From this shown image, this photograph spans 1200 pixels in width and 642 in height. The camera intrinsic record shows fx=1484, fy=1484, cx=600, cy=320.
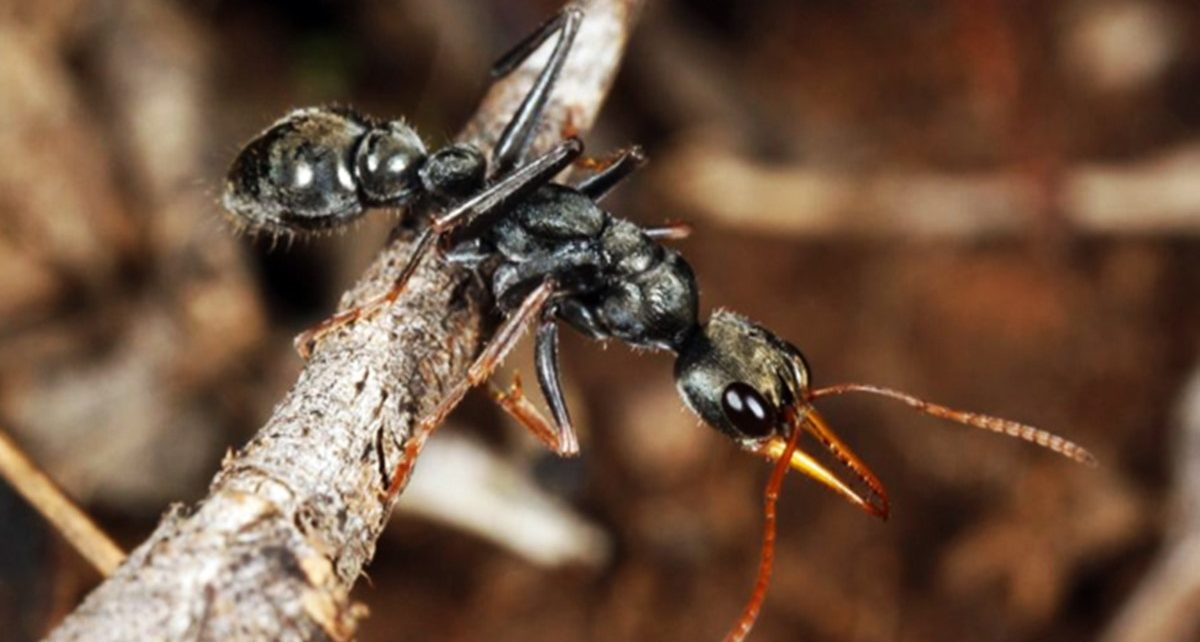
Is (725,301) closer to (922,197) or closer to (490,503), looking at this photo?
(922,197)

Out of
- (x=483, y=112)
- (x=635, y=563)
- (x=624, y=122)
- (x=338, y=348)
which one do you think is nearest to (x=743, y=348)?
(x=483, y=112)

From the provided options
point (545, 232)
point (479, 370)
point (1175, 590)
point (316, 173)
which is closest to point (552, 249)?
point (545, 232)

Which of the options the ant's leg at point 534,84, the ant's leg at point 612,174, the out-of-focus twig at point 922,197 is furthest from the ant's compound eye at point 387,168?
the out-of-focus twig at point 922,197

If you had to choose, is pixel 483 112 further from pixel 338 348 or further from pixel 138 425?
pixel 138 425

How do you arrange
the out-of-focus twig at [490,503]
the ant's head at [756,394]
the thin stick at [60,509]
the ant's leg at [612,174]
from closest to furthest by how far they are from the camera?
1. the thin stick at [60,509]
2. the ant's head at [756,394]
3. the ant's leg at [612,174]
4. the out-of-focus twig at [490,503]

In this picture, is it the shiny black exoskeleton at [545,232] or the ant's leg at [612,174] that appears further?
the ant's leg at [612,174]

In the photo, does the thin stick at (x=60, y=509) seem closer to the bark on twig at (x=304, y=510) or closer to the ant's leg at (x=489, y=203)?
the ant's leg at (x=489, y=203)

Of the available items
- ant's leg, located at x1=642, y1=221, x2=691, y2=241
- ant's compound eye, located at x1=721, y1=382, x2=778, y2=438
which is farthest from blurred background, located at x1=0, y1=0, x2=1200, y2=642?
ant's compound eye, located at x1=721, y1=382, x2=778, y2=438
